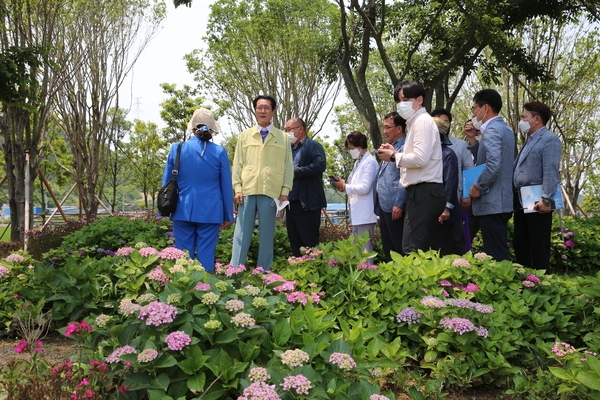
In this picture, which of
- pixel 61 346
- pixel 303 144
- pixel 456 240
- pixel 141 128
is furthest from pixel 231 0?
pixel 61 346

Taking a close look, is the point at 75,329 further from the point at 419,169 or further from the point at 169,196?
the point at 419,169

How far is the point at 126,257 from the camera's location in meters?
3.50

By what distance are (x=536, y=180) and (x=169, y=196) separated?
3.35 metres

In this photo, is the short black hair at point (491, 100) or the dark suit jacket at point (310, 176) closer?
the short black hair at point (491, 100)

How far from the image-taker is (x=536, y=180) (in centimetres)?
465

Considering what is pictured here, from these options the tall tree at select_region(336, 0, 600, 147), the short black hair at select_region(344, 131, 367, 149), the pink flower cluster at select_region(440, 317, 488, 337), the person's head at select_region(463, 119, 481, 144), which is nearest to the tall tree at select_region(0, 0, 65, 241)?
the tall tree at select_region(336, 0, 600, 147)

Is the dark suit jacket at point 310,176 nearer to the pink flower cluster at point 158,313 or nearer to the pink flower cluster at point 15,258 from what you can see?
the pink flower cluster at point 15,258

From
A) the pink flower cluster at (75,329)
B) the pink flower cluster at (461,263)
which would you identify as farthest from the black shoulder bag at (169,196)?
the pink flower cluster at (461,263)

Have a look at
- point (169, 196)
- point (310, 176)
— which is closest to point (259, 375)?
point (169, 196)

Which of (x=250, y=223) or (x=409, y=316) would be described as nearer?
(x=409, y=316)

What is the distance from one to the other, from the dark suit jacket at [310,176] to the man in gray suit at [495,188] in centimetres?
173

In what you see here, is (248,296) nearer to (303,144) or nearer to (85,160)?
(303,144)

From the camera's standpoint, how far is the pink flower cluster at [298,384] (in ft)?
5.97

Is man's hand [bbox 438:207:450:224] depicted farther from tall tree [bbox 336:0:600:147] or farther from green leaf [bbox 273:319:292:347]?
tall tree [bbox 336:0:600:147]
